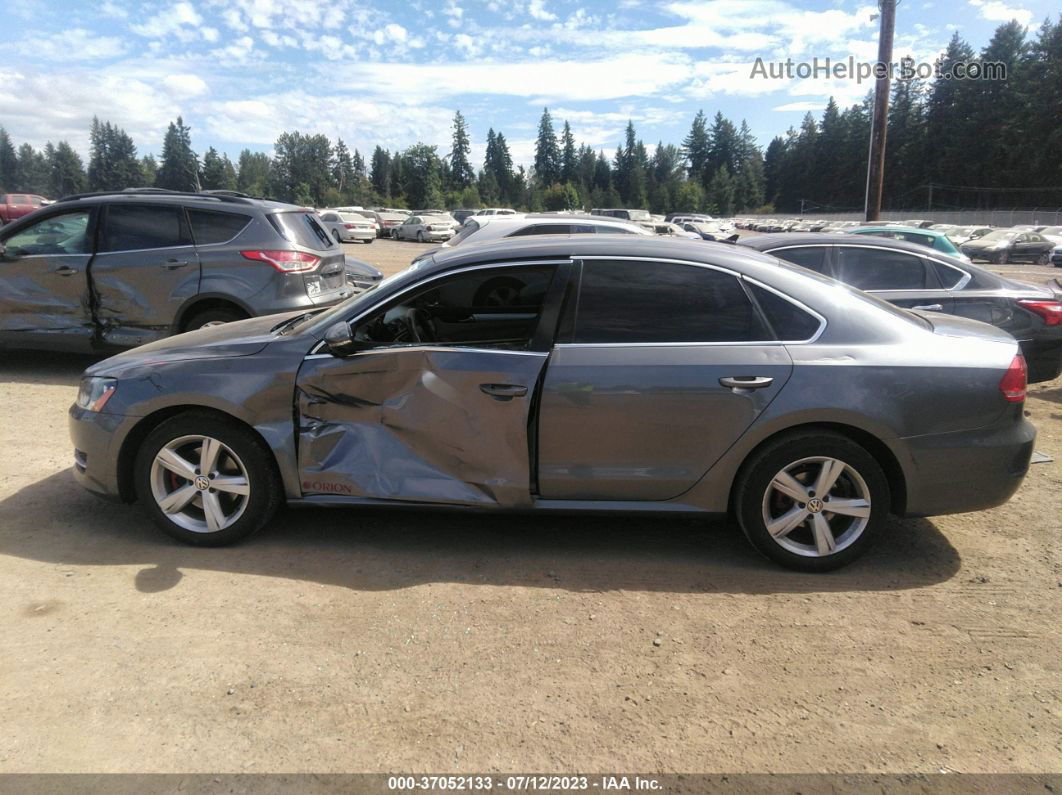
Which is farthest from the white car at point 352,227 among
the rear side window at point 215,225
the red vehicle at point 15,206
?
the rear side window at point 215,225

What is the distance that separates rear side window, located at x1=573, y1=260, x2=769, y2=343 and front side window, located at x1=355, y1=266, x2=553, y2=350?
0.26 metres

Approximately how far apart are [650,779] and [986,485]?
237cm

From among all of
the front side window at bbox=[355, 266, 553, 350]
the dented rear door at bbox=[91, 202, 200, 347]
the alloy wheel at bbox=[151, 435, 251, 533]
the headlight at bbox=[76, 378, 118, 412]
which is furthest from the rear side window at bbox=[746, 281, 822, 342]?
the dented rear door at bbox=[91, 202, 200, 347]

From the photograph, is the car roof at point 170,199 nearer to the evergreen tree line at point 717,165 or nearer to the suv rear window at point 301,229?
the suv rear window at point 301,229

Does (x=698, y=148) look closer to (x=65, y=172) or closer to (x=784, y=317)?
(x=65, y=172)

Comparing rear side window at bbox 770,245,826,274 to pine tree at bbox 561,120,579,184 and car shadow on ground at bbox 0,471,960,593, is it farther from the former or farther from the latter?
pine tree at bbox 561,120,579,184

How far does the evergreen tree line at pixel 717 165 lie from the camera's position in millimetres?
81188

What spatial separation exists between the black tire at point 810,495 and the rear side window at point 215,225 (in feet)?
19.6

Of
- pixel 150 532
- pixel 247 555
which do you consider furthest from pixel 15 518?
pixel 247 555

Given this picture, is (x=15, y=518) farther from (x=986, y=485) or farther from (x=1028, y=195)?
(x=1028, y=195)

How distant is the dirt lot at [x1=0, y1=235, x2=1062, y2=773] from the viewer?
8.60ft

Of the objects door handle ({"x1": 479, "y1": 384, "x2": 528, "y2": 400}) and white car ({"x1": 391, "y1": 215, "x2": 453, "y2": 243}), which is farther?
white car ({"x1": 391, "y1": 215, "x2": 453, "y2": 243})

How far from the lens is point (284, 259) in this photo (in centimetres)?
769

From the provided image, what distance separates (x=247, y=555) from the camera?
13.1 feet
